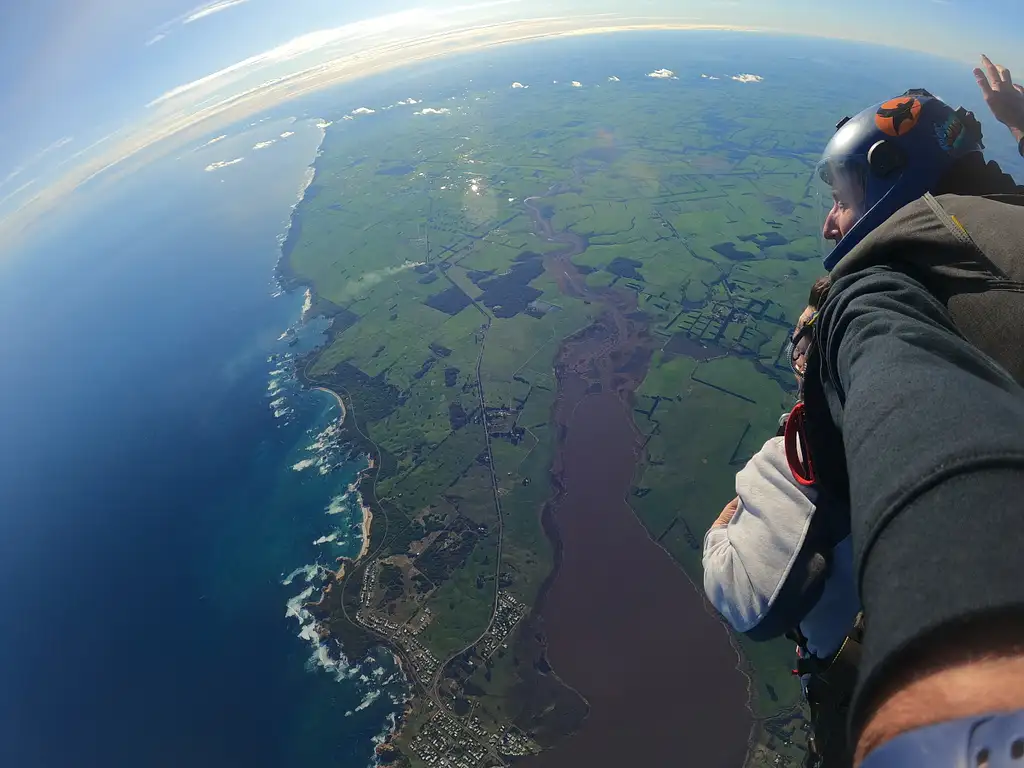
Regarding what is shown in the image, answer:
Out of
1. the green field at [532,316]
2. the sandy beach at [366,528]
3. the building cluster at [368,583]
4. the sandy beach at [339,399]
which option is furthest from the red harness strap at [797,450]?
the sandy beach at [339,399]

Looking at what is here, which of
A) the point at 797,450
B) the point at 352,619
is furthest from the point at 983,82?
the point at 352,619

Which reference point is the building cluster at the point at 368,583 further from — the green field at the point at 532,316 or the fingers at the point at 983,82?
the fingers at the point at 983,82

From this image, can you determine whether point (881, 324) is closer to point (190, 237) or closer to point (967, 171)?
point (967, 171)

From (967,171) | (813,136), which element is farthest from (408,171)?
(967,171)

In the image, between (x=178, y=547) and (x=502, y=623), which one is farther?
(x=178, y=547)

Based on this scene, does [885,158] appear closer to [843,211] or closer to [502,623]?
[843,211]

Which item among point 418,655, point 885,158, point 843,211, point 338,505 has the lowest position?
point 418,655
